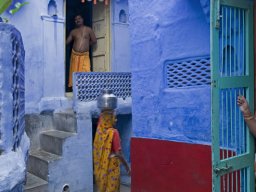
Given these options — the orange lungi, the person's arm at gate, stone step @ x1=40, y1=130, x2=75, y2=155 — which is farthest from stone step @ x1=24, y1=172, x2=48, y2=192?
the person's arm at gate

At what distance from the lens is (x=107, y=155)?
Result: 456 cm

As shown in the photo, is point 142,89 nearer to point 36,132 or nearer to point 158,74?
point 158,74

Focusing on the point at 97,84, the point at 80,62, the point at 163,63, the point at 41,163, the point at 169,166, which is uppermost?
the point at 80,62

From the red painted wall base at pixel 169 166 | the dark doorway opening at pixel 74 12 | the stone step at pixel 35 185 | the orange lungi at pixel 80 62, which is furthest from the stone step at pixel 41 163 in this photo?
the dark doorway opening at pixel 74 12

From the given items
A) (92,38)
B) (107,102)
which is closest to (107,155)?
(107,102)

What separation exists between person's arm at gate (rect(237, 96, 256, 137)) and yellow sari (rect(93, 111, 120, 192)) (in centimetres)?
205

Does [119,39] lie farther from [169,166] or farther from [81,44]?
[169,166]

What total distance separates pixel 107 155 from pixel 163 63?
4.52 feet

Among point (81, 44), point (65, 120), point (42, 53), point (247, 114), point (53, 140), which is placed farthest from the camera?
point (81, 44)

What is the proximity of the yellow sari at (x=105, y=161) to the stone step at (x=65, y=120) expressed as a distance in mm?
1446

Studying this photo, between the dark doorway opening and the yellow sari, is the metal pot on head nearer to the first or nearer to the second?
the yellow sari

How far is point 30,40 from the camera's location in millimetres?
6195

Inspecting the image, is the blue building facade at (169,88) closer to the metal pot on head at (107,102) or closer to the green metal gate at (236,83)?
the metal pot on head at (107,102)

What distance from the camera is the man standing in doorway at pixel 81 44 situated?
7.11 meters
